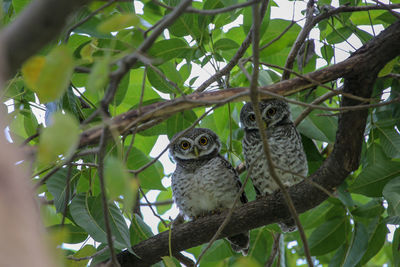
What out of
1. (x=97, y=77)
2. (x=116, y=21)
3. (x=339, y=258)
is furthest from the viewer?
(x=339, y=258)

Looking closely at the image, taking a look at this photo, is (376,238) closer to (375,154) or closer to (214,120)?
(375,154)

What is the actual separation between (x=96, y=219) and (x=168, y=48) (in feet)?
3.13

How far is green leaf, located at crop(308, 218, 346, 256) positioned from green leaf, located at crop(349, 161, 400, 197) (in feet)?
1.60

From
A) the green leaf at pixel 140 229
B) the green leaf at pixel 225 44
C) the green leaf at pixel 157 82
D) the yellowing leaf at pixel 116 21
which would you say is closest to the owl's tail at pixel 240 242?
the green leaf at pixel 140 229

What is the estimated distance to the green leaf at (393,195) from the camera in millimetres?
2244

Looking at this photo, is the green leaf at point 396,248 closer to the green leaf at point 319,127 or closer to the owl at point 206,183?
the green leaf at point 319,127

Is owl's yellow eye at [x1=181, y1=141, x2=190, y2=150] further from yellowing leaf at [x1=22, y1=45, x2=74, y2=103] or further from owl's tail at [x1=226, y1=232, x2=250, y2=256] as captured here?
yellowing leaf at [x1=22, y1=45, x2=74, y2=103]

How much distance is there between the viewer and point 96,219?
2.40m

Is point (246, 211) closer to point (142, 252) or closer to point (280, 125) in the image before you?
point (142, 252)

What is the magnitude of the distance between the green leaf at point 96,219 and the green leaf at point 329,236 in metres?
1.17

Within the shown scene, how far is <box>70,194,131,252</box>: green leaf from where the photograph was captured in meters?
2.28

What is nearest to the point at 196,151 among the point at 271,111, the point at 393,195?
the point at 271,111

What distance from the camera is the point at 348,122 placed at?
2318mm

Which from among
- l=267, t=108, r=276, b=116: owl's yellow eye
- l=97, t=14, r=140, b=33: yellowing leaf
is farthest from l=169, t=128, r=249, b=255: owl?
l=97, t=14, r=140, b=33: yellowing leaf
